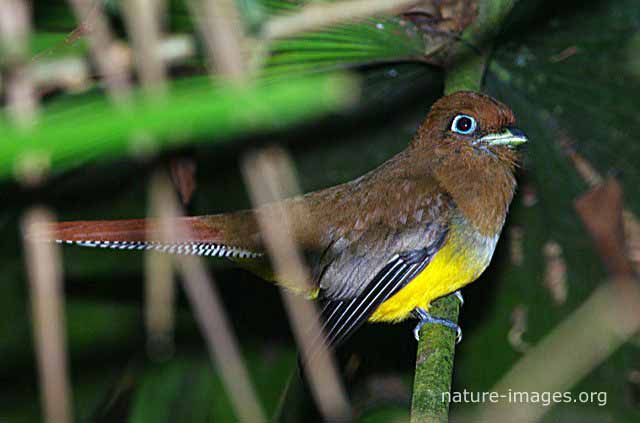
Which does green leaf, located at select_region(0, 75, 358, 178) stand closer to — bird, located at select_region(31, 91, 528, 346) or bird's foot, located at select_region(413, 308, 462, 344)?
bird's foot, located at select_region(413, 308, 462, 344)

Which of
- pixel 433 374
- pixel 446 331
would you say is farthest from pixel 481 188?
pixel 433 374

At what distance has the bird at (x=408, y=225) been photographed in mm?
3164

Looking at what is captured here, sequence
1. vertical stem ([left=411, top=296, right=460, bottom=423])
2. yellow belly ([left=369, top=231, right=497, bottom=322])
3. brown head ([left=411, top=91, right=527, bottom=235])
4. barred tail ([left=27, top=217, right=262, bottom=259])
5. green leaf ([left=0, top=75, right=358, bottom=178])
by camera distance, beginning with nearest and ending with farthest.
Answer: green leaf ([left=0, top=75, right=358, bottom=178]) < vertical stem ([left=411, top=296, right=460, bottom=423]) < barred tail ([left=27, top=217, right=262, bottom=259]) < yellow belly ([left=369, top=231, right=497, bottom=322]) < brown head ([left=411, top=91, right=527, bottom=235])

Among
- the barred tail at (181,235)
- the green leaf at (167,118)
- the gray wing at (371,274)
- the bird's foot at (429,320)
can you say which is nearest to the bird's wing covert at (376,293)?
the gray wing at (371,274)

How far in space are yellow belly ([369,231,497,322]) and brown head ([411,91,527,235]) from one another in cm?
14

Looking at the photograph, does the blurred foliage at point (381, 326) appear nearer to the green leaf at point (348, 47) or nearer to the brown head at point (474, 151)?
the green leaf at point (348, 47)

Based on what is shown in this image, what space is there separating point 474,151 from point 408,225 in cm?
47

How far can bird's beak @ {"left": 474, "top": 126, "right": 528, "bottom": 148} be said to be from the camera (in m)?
3.29

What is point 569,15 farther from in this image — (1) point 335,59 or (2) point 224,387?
(2) point 224,387

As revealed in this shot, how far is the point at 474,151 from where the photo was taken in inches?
138

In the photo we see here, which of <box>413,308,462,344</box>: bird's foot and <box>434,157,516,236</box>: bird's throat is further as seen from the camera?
<box>434,157,516,236</box>: bird's throat

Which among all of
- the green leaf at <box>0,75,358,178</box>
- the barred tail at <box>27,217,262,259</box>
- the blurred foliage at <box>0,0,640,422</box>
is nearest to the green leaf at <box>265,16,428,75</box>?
the blurred foliage at <box>0,0,640,422</box>

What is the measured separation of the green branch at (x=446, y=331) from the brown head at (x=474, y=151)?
0.12m

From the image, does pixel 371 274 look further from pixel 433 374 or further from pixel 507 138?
pixel 433 374
